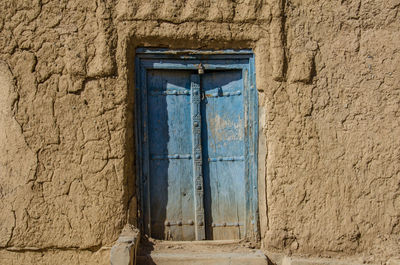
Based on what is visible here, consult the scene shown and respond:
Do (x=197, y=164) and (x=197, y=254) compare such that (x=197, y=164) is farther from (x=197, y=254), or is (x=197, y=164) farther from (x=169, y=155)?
(x=197, y=254)

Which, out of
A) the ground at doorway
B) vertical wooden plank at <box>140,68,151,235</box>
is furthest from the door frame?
the ground at doorway

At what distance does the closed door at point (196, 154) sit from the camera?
12.3 ft

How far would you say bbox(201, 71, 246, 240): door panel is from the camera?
377 cm

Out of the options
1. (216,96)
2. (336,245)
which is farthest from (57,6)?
(336,245)

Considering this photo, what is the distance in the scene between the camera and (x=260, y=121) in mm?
3686

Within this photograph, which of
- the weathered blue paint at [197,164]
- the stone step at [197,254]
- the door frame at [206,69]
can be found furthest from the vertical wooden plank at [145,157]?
the weathered blue paint at [197,164]

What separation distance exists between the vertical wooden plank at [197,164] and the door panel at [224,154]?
0.21ft

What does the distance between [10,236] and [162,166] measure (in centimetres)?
129

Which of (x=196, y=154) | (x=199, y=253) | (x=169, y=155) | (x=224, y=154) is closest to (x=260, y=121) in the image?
(x=224, y=154)

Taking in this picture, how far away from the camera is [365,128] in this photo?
11.8 ft

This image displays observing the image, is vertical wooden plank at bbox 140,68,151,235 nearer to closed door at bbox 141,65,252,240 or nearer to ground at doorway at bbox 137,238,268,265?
closed door at bbox 141,65,252,240

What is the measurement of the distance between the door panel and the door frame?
6 cm

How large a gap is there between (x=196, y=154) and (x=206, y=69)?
28.6 inches

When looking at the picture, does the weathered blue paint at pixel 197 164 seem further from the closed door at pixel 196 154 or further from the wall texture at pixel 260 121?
the wall texture at pixel 260 121
